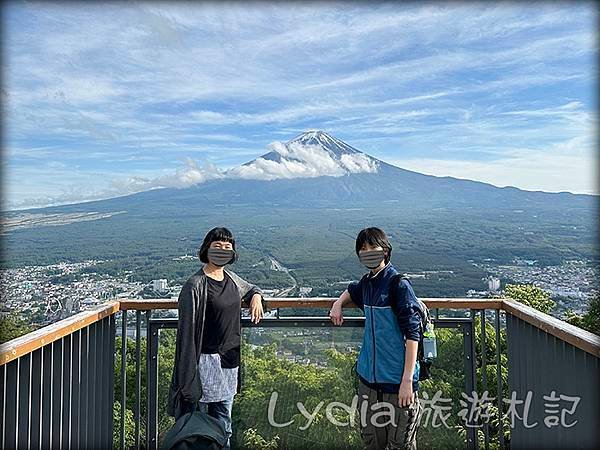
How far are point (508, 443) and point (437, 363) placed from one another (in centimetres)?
61

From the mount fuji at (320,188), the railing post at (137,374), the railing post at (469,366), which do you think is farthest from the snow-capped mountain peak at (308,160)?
the railing post at (137,374)

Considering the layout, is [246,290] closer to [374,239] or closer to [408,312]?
[374,239]

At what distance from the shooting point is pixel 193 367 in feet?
8.77

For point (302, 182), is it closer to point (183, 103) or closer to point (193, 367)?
point (183, 103)

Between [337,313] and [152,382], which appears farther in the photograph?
[152,382]

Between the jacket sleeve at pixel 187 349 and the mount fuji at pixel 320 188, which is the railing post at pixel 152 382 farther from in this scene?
the mount fuji at pixel 320 188

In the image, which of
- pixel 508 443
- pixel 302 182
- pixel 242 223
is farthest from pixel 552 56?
pixel 508 443

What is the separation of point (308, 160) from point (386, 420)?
98.8ft

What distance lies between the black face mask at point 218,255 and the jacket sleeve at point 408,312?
0.87 metres

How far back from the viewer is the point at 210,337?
2.79m

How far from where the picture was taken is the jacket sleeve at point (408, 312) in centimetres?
256

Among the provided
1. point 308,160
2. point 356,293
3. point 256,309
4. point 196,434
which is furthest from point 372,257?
point 308,160

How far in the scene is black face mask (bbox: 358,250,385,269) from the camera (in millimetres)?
2701

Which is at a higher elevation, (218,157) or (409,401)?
(218,157)
